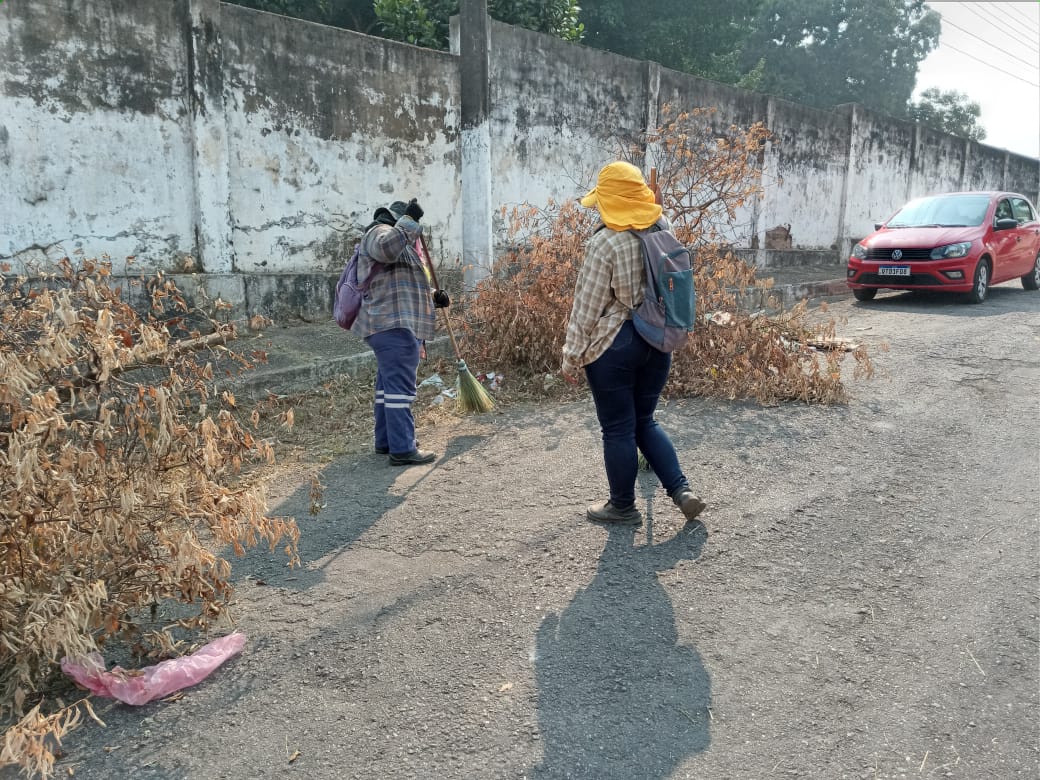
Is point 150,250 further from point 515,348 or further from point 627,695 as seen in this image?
point 627,695

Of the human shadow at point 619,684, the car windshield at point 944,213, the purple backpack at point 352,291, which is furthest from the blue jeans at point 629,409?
the car windshield at point 944,213

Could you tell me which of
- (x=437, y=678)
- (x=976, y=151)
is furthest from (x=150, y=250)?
(x=976, y=151)

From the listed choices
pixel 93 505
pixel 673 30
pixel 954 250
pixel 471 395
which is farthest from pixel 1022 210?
pixel 93 505

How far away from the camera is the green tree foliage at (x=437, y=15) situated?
11758 mm

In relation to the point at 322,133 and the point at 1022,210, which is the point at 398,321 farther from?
the point at 1022,210

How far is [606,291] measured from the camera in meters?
3.55

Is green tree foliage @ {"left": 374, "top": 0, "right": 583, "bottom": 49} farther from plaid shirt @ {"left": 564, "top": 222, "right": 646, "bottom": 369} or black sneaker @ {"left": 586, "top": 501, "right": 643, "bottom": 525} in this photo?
black sneaker @ {"left": 586, "top": 501, "right": 643, "bottom": 525}

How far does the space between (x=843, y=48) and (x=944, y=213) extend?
66.4 ft

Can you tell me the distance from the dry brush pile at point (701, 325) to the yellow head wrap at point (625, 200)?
2.51 m

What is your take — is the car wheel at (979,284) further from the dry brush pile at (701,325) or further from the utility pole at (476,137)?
the utility pole at (476,137)

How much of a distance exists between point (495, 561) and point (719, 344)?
3228mm

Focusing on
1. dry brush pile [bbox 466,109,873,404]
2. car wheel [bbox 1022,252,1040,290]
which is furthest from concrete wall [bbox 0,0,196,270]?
car wheel [bbox 1022,252,1040,290]

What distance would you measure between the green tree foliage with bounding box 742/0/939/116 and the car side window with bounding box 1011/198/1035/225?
17.0 meters

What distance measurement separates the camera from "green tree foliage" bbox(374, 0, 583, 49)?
38.6 ft
